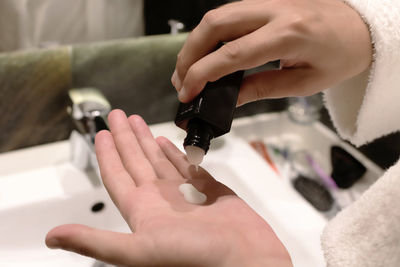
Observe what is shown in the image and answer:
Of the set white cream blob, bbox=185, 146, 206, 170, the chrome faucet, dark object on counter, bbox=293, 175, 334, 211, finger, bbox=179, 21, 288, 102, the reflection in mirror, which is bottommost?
dark object on counter, bbox=293, 175, 334, 211

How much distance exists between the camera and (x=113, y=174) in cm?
42

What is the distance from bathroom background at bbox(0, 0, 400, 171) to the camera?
60cm

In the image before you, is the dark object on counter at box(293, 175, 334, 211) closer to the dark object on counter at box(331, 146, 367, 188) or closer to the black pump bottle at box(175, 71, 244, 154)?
the dark object on counter at box(331, 146, 367, 188)

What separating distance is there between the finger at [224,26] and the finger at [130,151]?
16 centimetres

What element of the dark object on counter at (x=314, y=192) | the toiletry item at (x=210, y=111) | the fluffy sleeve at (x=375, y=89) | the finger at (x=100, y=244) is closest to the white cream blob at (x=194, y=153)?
the toiletry item at (x=210, y=111)

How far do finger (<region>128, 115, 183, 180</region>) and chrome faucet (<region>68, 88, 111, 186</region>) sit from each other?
4.6 inches

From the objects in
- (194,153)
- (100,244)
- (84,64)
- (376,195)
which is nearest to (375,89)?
(376,195)

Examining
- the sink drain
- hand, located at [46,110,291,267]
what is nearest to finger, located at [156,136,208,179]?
hand, located at [46,110,291,267]

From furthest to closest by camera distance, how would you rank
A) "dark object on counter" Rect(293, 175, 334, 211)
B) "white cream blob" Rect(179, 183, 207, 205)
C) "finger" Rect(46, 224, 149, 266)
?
"dark object on counter" Rect(293, 175, 334, 211), "white cream blob" Rect(179, 183, 207, 205), "finger" Rect(46, 224, 149, 266)

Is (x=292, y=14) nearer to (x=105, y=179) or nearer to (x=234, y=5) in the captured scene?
(x=234, y=5)

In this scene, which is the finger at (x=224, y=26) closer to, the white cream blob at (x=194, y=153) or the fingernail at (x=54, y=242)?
the white cream blob at (x=194, y=153)

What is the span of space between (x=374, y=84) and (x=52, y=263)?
21.8 inches

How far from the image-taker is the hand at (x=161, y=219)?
329mm

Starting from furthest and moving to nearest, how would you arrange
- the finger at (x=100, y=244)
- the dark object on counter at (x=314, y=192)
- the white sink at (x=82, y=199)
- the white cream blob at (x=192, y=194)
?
1. the dark object on counter at (x=314, y=192)
2. the white sink at (x=82, y=199)
3. the white cream blob at (x=192, y=194)
4. the finger at (x=100, y=244)
